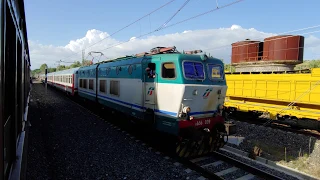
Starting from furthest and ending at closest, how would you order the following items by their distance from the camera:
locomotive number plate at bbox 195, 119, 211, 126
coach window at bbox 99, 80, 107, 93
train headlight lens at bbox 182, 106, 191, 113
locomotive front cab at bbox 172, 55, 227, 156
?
coach window at bbox 99, 80, 107, 93 < locomotive number plate at bbox 195, 119, 211, 126 < locomotive front cab at bbox 172, 55, 227, 156 < train headlight lens at bbox 182, 106, 191, 113

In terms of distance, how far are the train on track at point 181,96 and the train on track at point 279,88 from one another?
6281mm

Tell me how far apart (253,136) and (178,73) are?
5.68m

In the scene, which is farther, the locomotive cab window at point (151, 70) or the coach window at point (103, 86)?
the coach window at point (103, 86)

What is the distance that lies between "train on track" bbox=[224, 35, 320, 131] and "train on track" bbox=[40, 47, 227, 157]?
628cm

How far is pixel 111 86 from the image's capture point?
39.8 feet

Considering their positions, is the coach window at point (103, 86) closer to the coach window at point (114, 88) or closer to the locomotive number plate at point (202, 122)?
the coach window at point (114, 88)

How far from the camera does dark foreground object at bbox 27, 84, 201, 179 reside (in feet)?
21.4

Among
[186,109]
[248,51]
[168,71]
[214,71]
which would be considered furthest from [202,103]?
[248,51]

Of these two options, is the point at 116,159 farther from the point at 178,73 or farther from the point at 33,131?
the point at 33,131

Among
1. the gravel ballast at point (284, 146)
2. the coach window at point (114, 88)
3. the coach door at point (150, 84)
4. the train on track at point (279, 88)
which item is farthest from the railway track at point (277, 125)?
the coach window at point (114, 88)

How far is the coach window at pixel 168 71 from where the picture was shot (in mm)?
7548

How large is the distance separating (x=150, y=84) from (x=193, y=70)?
1619 mm

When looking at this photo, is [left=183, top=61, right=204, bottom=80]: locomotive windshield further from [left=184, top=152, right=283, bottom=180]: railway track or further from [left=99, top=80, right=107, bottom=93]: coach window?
[left=99, top=80, right=107, bottom=93]: coach window

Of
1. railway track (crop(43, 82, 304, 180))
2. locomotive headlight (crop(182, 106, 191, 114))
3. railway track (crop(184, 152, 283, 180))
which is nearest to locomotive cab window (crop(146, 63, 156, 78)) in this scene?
locomotive headlight (crop(182, 106, 191, 114))
